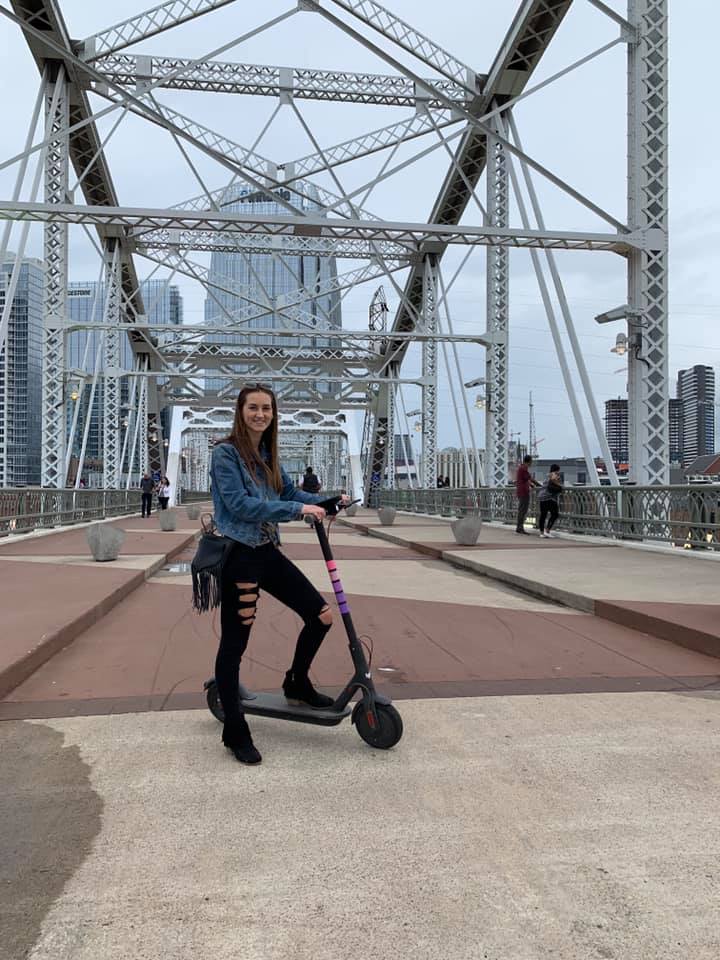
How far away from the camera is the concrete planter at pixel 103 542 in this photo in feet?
38.2

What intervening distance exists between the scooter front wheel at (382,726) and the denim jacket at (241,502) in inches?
39.0

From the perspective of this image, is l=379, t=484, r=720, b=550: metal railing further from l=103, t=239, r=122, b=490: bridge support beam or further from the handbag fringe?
l=103, t=239, r=122, b=490: bridge support beam

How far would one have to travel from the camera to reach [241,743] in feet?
11.5

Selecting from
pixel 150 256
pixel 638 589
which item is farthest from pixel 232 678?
pixel 150 256

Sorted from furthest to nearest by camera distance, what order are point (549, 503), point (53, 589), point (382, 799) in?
point (549, 503) < point (53, 589) < point (382, 799)

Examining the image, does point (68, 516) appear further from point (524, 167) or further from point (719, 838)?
point (719, 838)

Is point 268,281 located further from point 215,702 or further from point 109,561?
point 215,702

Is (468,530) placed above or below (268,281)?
below

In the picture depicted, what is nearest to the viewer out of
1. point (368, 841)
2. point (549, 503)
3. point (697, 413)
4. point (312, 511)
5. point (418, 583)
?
point (368, 841)

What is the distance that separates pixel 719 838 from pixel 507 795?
792 millimetres

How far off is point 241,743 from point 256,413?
5.19 feet

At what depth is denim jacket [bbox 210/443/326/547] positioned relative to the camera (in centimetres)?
342

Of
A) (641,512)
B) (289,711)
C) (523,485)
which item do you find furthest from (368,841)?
(523,485)

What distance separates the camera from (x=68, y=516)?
20.7 m
